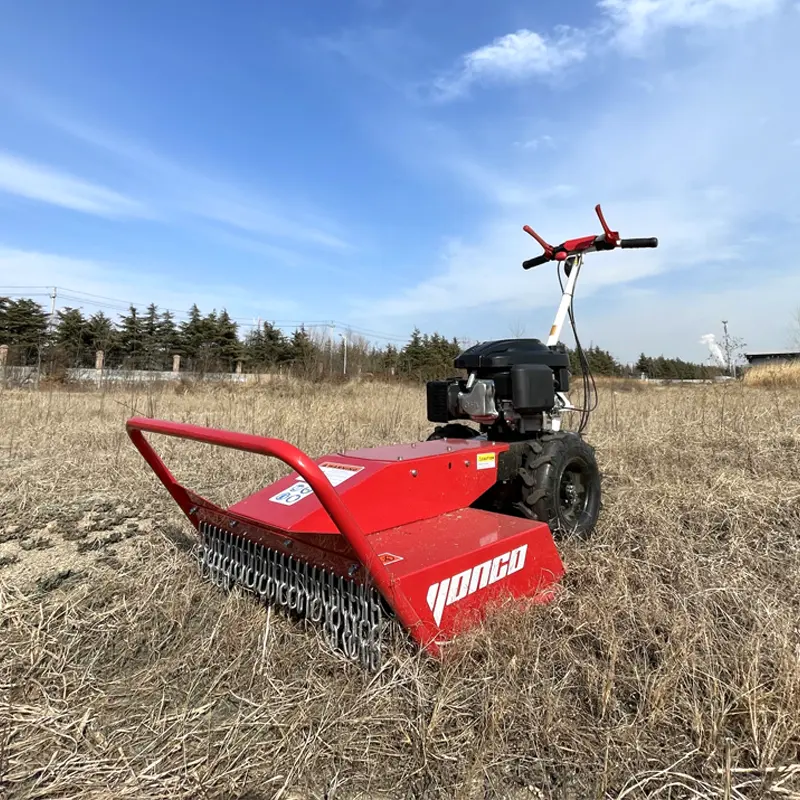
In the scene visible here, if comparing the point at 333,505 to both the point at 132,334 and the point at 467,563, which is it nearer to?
the point at 467,563

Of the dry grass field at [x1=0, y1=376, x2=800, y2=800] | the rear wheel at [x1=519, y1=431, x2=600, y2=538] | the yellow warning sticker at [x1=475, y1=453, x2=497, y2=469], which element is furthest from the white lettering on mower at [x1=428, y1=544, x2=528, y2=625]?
the rear wheel at [x1=519, y1=431, x2=600, y2=538]

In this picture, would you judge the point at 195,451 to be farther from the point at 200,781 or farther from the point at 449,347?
the point at 449,347

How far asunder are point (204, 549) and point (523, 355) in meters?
1.74

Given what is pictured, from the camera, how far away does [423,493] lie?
218 centimetres

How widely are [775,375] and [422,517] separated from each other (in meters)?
11.4

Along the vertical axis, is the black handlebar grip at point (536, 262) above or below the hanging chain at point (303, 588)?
above

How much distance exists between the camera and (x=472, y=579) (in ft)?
6.00

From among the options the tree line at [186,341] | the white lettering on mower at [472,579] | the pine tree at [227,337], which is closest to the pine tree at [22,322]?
the tree line at [186,341]

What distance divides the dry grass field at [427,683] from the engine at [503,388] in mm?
658

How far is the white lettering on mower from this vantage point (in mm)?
1727

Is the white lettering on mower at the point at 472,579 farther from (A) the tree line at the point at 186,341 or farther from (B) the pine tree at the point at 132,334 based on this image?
(B) the pine tree at the point at 132,334

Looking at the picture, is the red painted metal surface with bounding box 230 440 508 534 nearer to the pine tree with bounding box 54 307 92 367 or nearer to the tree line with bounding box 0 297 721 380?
the tree line with bounding box 0 297 721 380

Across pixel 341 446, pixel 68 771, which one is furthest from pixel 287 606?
pixel 341 446

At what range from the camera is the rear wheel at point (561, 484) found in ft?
8.48
